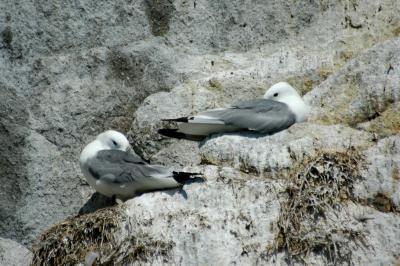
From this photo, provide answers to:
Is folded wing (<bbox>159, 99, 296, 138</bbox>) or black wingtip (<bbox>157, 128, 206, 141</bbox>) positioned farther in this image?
black wingtip (<bbox>157, 128, 206, 141</bbox>)

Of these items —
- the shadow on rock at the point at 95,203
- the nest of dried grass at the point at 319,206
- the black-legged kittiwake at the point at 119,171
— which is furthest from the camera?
the shadow on rock at the point at 95,203

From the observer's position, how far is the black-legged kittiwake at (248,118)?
207 inches

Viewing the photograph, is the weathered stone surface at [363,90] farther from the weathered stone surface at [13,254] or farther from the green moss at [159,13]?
the weathered stone surface at [13,254]

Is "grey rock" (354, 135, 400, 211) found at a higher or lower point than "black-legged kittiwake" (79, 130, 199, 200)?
higher

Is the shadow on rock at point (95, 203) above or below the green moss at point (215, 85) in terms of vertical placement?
below

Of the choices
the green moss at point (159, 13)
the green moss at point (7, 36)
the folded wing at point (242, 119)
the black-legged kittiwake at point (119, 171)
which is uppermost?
the green moss at point (159, 13)

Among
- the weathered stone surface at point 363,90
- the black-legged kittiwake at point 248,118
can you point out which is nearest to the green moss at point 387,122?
the weathered stone surface at point 363,90

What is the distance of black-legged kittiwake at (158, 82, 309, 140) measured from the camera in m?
5.26

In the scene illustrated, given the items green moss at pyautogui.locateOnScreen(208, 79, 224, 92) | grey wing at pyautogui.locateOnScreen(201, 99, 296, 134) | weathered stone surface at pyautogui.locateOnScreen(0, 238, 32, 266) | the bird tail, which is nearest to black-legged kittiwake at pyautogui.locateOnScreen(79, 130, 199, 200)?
the bird tail

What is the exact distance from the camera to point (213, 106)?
582cm

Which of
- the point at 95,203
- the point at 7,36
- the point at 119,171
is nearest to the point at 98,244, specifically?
the point at 119,171

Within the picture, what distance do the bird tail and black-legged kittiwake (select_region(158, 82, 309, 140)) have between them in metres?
0.49

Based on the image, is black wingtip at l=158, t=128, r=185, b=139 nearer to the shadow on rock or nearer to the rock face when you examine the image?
the rock face

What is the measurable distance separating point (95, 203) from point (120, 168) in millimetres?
595
